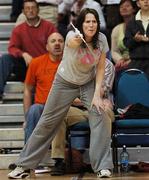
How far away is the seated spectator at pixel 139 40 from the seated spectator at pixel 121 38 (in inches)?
6.8

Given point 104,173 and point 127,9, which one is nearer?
point 104,173

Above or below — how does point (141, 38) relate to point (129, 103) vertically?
above

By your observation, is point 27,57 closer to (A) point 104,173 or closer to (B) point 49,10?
(B) point 49,10

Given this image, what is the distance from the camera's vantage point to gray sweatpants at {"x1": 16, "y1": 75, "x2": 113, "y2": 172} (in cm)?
834

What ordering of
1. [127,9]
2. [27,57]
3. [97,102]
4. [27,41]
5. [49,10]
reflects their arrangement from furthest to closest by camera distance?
1. [49,10]
2. [127,9]
3. [27,41]
4. [27,57]
5. [97,102]

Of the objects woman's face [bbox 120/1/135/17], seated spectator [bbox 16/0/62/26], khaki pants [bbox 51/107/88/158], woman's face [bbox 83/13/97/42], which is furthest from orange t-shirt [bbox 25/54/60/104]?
seated spectator [bbox 16/0/62/26]

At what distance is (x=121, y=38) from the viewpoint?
35.4 feet

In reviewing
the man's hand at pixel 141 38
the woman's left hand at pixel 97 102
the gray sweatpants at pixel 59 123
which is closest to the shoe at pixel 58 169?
the gray sweatpants at pixel 59 123

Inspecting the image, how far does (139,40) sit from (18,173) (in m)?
2.69

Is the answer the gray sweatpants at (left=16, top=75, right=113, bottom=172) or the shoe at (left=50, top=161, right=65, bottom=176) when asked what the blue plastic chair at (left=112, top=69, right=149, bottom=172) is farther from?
the shoe at (left=50, top=161, right=65, bottom=176)

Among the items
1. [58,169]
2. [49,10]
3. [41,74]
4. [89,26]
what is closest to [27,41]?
[49,10]

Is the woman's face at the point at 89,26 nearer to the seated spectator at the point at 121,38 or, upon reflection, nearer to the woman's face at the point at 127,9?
the seated spectator at the point at 121,38

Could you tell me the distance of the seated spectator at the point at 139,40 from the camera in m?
9.95

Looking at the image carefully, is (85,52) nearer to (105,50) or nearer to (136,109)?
(105,50)
